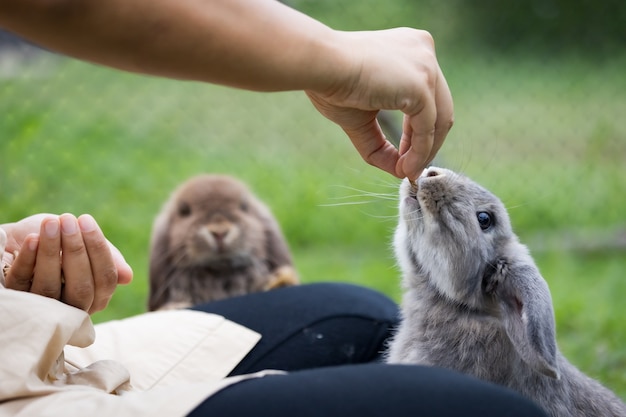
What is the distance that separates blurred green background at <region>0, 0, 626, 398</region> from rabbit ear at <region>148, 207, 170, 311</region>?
650mm

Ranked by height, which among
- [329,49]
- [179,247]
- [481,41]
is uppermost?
[481,41]

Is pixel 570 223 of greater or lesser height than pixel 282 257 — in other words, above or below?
above

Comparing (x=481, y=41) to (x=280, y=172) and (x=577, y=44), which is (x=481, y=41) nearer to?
(x=577, y=44)

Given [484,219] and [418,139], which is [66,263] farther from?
[484,219]

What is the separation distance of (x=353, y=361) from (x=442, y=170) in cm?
77

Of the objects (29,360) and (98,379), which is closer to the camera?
(29,360)

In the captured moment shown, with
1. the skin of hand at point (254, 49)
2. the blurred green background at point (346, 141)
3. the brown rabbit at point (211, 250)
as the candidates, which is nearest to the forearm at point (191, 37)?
the skin of hand at point (254, 49)

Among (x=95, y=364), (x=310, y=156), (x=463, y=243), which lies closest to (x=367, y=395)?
(x=95, y=364)

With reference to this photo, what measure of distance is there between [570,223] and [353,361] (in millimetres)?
3613

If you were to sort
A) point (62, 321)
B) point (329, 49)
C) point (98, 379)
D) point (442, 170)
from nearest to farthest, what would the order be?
point (329, 49) < point (62, 321) < point (98, 379) < point (442, 170)

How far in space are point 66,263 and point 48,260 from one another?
5 cm

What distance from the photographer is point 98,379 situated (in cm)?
189

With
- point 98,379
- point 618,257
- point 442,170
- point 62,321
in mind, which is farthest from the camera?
point 618,257

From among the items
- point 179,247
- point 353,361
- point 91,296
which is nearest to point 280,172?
point 179,247
